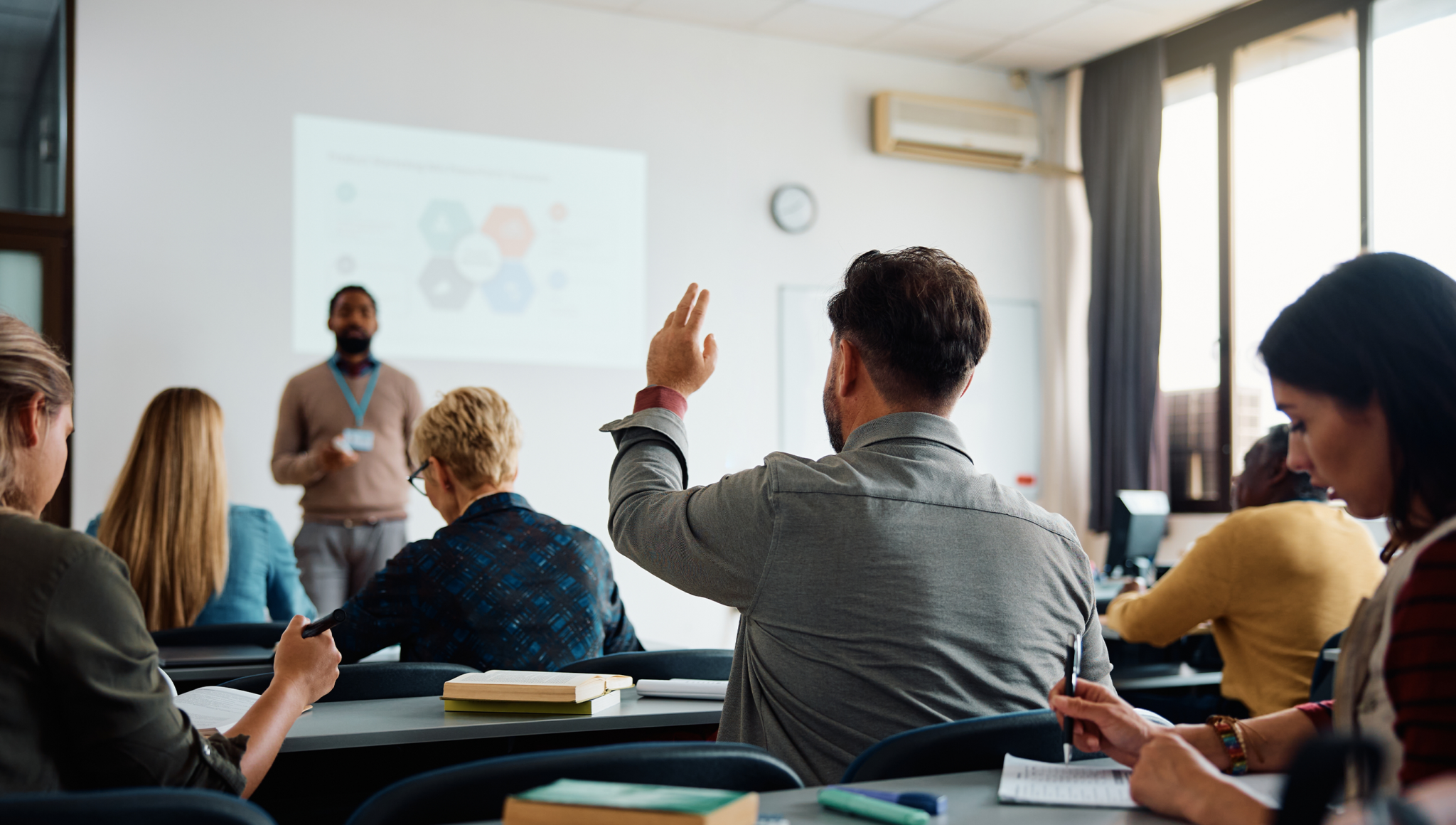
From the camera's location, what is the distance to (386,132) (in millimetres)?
5188

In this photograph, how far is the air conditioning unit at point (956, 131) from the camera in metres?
6.20

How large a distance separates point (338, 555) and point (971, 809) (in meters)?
3.97

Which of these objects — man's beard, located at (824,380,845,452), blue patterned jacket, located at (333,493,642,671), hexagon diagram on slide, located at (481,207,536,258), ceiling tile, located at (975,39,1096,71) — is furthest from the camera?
ceiling tile, located at (975,39,1096,71)

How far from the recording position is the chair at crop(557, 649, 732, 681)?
6.89ft

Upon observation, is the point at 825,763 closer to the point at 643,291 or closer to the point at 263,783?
the point at 263,783

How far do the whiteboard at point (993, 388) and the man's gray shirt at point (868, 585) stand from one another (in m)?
4.51

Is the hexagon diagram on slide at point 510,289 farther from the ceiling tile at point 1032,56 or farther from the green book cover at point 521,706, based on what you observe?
the green book cover at point 521,706

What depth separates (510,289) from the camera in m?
5.41

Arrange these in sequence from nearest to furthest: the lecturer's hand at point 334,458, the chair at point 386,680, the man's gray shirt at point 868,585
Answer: the man's gray shirt at point 868,585
the chair at point 386,680
the lecturer's hand at point 334,458

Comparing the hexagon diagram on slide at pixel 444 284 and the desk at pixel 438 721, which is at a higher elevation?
the hexagon diagram on slide at pixel 444 284

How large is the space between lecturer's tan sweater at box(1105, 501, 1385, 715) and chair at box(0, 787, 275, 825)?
7.77 feet

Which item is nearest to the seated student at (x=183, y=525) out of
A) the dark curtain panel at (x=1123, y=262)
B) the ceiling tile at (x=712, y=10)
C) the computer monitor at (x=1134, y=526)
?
the computer monitor at (x=1134, y=526)

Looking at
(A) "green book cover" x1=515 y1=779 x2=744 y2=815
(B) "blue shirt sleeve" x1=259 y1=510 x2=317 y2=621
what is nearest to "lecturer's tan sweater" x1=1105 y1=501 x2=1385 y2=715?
(A) "green book cover" x1=515 y1=779 x2=744 y2=815

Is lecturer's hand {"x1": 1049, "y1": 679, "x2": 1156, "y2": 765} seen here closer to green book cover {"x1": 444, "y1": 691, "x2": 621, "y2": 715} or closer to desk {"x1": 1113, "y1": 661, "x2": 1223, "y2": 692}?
green book cover {"x1": 444, "y1": 691, "x2": 621, "y2": 715}
